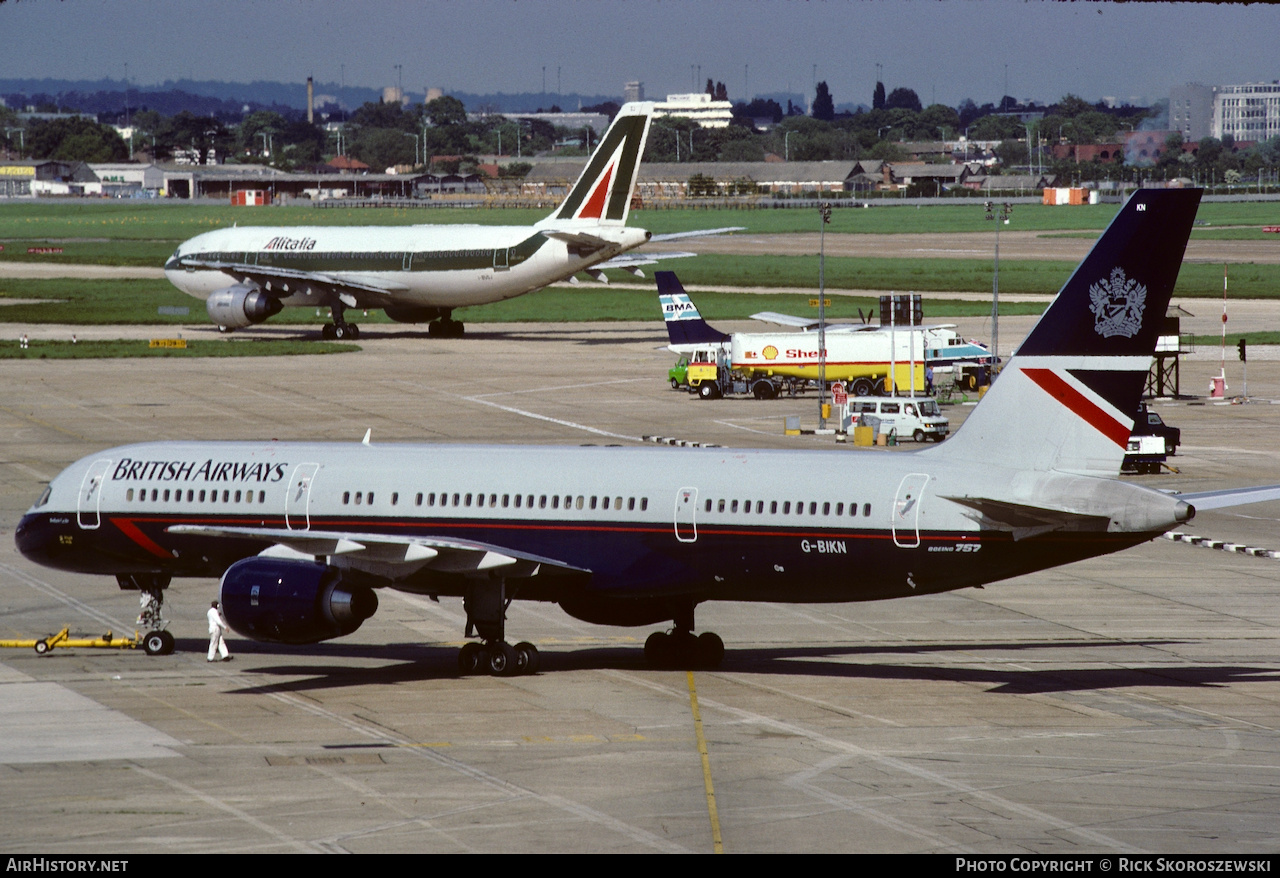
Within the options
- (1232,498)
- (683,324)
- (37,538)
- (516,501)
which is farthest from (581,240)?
(1232,498)

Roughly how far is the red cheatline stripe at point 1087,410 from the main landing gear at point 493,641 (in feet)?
36.3

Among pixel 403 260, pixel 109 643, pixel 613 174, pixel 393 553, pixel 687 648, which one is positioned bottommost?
pixel 109 643

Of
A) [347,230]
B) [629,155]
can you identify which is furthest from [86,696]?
[347,230]

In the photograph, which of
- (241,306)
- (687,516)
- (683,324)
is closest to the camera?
(687,516)

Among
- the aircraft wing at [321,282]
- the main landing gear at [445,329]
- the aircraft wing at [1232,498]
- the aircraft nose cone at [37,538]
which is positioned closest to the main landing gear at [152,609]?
the aircraft nose cone at [37,538]

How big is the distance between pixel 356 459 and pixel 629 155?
6553cm

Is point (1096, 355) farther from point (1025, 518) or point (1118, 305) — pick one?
point (1025, 518)

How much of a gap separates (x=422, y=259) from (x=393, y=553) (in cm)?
7249

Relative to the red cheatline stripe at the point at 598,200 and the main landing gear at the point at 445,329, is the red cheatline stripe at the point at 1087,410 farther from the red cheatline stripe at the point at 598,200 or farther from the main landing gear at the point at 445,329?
the main landing gear at the point at 445,329

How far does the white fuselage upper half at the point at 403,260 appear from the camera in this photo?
3912 inches

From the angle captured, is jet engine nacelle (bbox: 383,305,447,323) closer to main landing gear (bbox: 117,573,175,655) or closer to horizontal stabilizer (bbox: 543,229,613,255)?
horizontal stabilizer (bbox: 543,229,613,255)

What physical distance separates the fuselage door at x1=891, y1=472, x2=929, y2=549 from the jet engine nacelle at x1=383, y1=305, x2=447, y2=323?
78.7 meters

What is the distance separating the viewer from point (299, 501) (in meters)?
33.8
